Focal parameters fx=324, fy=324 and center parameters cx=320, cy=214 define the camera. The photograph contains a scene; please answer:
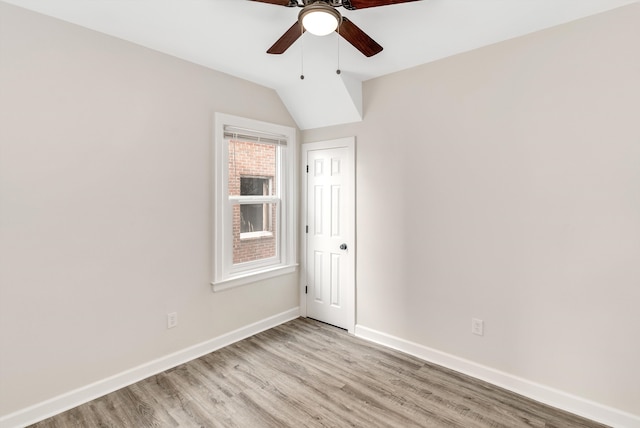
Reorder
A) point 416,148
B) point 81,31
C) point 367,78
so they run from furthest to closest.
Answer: point 367,78, point 416,148, point 81,31

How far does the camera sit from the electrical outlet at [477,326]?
2.54 meters

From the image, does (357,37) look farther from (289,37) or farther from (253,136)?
(253,136)

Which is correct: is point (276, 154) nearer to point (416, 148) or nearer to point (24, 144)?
point (416, 148)

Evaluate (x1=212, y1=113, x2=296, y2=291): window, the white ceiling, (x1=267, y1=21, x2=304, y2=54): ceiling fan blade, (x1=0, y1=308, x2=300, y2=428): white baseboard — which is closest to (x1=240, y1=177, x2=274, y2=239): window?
(x1=212, y1=113, x2=296, y2=291): window

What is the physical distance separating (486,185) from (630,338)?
4.15 ft

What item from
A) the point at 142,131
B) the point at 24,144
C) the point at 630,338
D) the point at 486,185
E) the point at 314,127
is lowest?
the point at 630,338

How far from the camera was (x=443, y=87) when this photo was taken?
2689mm

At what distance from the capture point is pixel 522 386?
7.69 ft

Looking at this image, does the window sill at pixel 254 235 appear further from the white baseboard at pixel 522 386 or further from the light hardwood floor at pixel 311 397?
the white baseboard at pixel 522 386

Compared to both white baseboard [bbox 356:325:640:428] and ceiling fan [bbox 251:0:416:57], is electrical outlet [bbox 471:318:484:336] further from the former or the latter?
ceiling fan [bbox 251:0:416:57]

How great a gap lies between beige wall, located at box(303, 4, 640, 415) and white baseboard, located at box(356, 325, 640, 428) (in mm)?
47

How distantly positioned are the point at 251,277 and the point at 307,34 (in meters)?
2.25

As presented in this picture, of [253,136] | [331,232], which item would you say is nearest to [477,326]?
[331,232]


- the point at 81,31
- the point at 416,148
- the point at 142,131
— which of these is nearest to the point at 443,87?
the point at 416,148
